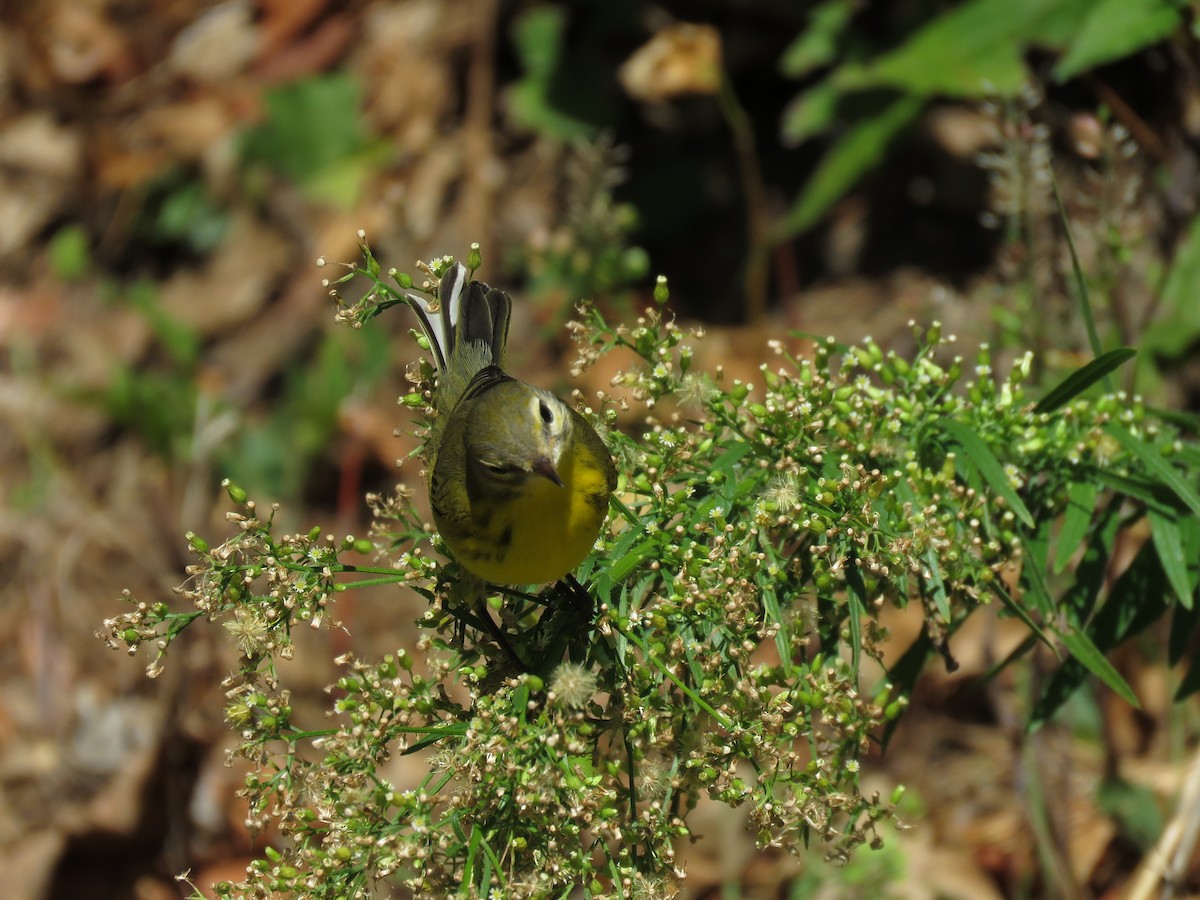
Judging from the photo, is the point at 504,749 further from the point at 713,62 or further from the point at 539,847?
the point at 713,62

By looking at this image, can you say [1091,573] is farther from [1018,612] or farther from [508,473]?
[508,473]

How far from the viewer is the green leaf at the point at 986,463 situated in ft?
6.91

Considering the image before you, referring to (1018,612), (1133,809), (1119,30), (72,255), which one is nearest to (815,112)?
(1119,30)

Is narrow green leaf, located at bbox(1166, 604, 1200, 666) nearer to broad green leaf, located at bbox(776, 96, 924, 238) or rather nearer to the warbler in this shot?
the warbler

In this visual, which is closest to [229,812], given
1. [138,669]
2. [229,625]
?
[138,669]

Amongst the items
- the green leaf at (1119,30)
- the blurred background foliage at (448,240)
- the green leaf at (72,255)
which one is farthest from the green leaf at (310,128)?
the green leaf at (1119,30)

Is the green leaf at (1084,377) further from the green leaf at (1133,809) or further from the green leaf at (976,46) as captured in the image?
the green leaf at (1133,809)

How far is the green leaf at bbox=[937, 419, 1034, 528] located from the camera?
211 cm

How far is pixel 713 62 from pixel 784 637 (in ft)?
11.4

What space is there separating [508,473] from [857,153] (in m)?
3.05

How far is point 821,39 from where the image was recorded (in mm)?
5566

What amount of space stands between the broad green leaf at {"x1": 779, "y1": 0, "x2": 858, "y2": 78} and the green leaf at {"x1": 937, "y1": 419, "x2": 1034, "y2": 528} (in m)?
3.58

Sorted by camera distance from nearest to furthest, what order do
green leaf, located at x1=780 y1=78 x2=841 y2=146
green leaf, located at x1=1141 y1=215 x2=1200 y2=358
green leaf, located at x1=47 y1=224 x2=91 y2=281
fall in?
1. green leaf, located at x1=1141 y1=215 x2=1200 y2=358
2. green leaf, located at x1=780 y1=78 x2=841 y2=146
3. green leaf, located at x1=47 y1=224 x2=91 y2=281

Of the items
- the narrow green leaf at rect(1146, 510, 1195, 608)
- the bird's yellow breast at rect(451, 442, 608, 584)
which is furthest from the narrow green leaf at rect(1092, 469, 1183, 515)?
the bird's yellow breast at rect(451, 442, 608, 584)
